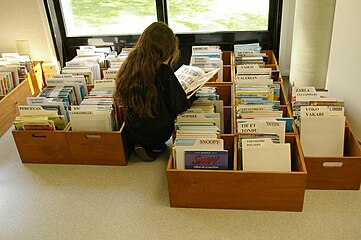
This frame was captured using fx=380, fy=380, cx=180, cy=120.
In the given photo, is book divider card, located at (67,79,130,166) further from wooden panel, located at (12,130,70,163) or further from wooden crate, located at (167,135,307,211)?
wooden crate, located at (167,135,307,211)

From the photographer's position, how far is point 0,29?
11.7ft

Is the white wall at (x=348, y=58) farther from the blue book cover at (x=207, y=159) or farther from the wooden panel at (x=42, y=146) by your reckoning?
the wooden panel at (x=42, y=146)

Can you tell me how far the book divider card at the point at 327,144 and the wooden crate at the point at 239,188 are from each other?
15cm

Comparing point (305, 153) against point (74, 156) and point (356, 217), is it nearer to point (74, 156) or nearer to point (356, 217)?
point (356, 217)

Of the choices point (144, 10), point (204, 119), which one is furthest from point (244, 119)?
point (144, 10)

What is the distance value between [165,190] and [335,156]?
3.33 ft

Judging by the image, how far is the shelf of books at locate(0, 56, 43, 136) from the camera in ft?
10.1

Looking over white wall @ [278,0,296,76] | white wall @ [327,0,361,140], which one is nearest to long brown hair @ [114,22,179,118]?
white wall @ [327,0,361,140]

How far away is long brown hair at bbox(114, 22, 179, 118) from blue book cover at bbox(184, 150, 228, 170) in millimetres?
446

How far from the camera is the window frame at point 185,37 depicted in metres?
3.40

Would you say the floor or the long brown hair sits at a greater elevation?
the long brown hair

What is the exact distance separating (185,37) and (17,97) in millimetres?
1574

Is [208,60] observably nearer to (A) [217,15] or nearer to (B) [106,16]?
(A) [217,15]

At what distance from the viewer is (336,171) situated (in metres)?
2.11
